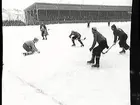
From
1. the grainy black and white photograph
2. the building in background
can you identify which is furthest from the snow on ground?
the building in background

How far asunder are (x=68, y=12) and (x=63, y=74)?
104 cm

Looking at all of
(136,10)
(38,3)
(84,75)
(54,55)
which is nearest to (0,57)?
(38,3)

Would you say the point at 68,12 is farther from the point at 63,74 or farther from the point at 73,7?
the point at 63,74

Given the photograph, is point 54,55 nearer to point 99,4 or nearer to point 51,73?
point 51,73

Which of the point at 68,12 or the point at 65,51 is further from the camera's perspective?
the point at 65,51

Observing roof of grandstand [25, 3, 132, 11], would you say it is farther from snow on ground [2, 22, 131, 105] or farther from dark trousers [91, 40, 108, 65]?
dark trousers [91, 40, 108, 65]

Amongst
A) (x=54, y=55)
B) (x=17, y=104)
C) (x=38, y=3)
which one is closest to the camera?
(x=38, y=3)

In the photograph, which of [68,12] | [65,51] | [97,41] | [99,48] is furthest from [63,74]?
[68,12]

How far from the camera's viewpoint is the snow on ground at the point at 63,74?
2148 millimetres

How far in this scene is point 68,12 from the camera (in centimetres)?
179

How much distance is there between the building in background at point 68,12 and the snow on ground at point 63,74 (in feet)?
0.53

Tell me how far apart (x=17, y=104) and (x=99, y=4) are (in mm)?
967

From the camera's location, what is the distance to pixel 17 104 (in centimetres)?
205

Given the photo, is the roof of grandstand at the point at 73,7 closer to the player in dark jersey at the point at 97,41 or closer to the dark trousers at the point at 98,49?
the player in dark jersey at the point at 97,41
